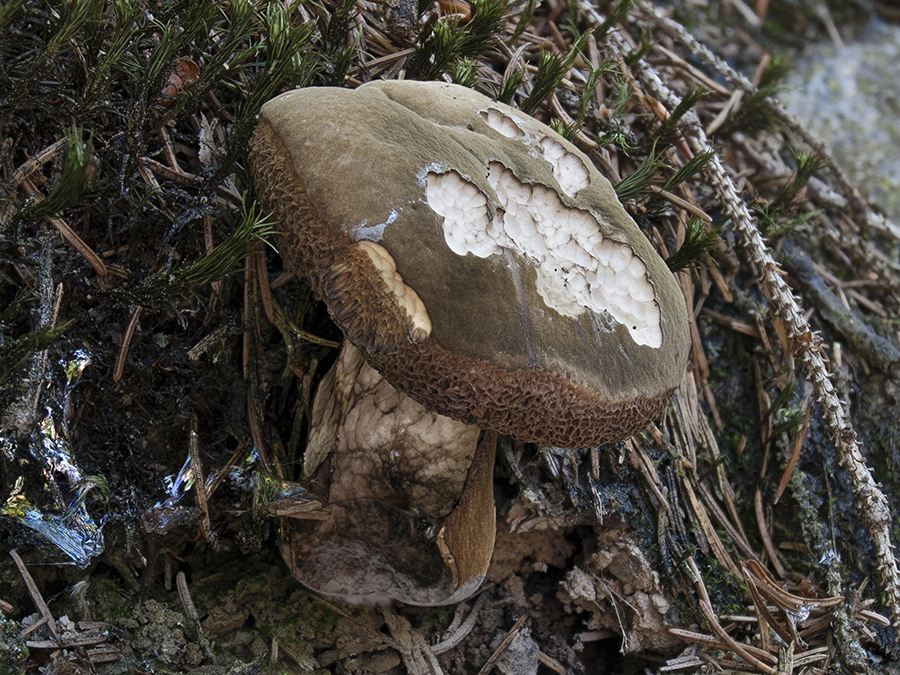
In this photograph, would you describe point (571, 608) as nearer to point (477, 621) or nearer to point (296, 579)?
point (477, 621)

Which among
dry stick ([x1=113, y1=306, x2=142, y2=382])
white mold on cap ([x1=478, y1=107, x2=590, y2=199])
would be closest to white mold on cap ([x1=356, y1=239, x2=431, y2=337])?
white mold on cap ([x1=478, y1=107, x2=590, y2=199])

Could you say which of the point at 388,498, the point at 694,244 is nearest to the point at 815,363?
the point at 694,244

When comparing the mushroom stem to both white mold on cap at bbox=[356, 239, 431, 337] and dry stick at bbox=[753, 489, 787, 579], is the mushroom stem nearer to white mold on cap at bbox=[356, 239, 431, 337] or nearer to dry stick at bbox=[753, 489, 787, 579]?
white mold on cap at bbox=[356, 239, 431, 337]

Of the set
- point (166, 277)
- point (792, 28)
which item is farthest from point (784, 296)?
point (792, 28)

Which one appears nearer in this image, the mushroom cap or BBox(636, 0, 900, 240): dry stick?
the mushroom cap

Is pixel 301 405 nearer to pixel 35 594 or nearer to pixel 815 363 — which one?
pixel 35 594

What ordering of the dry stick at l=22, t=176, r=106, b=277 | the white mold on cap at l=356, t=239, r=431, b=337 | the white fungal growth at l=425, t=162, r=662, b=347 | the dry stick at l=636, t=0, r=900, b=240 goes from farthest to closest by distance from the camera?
the dry stick at l=636, t=0, r=900, b=240, the dry stick at l=22, t=176, r=106, b=277, the white fungal growth at l=425, t=162, r=662, b=347, the white mold on cap at l=356, t=239, r=431, b=337

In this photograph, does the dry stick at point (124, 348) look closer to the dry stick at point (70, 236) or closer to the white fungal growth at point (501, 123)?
the dry stick at point (70, 236)
